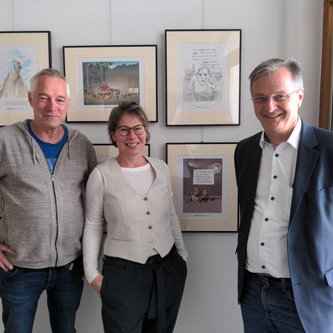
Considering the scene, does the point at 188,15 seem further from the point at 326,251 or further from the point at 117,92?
the point at 326,251

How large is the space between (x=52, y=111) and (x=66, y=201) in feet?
1.32

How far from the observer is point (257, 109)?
1237 mm

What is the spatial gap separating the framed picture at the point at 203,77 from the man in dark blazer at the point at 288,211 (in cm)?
64

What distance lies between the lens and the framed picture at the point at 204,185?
1965 millimetres

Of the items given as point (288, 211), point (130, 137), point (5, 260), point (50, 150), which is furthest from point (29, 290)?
point (288, 211)

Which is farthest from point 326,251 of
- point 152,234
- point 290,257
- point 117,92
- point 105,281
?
point 117,92

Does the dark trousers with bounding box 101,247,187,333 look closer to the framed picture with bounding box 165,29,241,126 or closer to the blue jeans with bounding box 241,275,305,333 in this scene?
the blue jeans with bounding box 241,275,305,333

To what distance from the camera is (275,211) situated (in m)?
1.25

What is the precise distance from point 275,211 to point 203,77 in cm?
97

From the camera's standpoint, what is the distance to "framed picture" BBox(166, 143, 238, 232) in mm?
1965

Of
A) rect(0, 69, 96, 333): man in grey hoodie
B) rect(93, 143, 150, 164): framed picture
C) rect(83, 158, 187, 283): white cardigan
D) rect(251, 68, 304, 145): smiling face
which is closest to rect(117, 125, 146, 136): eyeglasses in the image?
rect(83, 158, 187, 283): white cardigan

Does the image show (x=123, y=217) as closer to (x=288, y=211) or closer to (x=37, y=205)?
(x=37, y=205)

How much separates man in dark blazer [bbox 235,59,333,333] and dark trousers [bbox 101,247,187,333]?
392 mm

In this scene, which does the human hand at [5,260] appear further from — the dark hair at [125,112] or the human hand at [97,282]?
the dark hair at [125,112]
